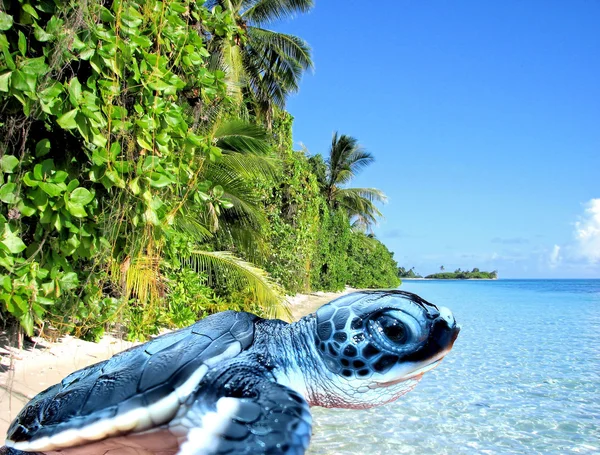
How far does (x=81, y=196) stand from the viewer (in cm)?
217

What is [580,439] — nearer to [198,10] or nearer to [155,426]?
[155,426]

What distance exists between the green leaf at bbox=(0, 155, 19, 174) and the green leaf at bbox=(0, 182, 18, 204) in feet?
0.22

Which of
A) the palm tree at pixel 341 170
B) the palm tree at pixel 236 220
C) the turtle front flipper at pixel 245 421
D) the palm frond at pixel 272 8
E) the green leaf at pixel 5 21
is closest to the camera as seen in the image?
the turtle front flipper at pixel 245 421

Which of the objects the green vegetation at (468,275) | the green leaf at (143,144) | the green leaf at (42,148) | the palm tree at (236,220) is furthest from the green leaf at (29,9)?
the green vegetation at (468,275)

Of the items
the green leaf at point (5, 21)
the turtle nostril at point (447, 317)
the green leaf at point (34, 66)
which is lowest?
the turtle nostril at point (447, 317)

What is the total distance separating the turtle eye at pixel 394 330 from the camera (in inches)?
55.6

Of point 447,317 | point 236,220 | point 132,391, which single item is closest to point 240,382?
point 132,391

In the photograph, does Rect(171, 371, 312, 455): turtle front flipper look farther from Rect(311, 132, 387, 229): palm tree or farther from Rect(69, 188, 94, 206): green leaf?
Rect(311, 132, 387, 229): palm tree

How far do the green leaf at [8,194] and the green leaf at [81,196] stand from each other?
229 mm

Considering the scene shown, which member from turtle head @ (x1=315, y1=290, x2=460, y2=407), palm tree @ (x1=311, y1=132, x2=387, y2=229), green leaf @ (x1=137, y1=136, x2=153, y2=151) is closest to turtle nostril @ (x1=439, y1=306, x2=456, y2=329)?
turtle head @ (x1=315, y1=290, x2=460, y2=407)

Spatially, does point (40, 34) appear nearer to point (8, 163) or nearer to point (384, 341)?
point (8, 163)

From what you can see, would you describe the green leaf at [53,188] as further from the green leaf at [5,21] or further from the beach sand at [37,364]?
the beach sand at [37,364]

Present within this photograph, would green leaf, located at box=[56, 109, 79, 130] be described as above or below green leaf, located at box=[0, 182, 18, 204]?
above

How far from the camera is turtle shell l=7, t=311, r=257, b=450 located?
51.3 inches
